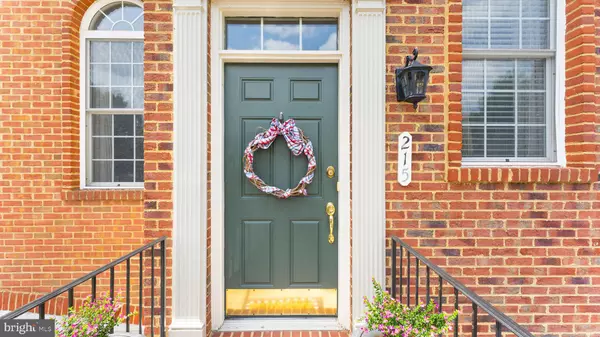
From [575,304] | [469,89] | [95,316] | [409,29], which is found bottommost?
[575,304]

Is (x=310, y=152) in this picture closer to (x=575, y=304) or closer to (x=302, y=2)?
(x=302, y=2)

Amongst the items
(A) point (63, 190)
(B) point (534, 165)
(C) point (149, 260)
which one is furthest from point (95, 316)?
(B) point (534, 165)

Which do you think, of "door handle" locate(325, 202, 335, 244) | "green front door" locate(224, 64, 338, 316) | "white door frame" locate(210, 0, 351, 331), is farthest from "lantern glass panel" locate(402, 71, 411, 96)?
"door handle" locate(325, 202, 335, 244)

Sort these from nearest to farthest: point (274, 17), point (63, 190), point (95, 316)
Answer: point (95, 316), point (274, 17), point (63, 190)

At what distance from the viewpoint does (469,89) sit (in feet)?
8.34

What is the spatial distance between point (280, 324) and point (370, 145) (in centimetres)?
164

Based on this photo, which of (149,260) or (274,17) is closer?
(149,260)

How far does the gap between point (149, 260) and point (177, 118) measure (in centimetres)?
109

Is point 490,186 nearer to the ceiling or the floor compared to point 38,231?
nearer to the ceiling

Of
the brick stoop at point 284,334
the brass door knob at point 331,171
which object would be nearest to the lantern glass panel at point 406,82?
the brass door knob at point 331,171

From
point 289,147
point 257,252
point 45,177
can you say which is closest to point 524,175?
point 289,147

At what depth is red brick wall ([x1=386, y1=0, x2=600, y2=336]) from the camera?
237 cm

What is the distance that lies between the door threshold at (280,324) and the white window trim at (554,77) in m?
1.71

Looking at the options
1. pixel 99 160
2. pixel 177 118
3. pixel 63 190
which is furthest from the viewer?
pixel 99 160
